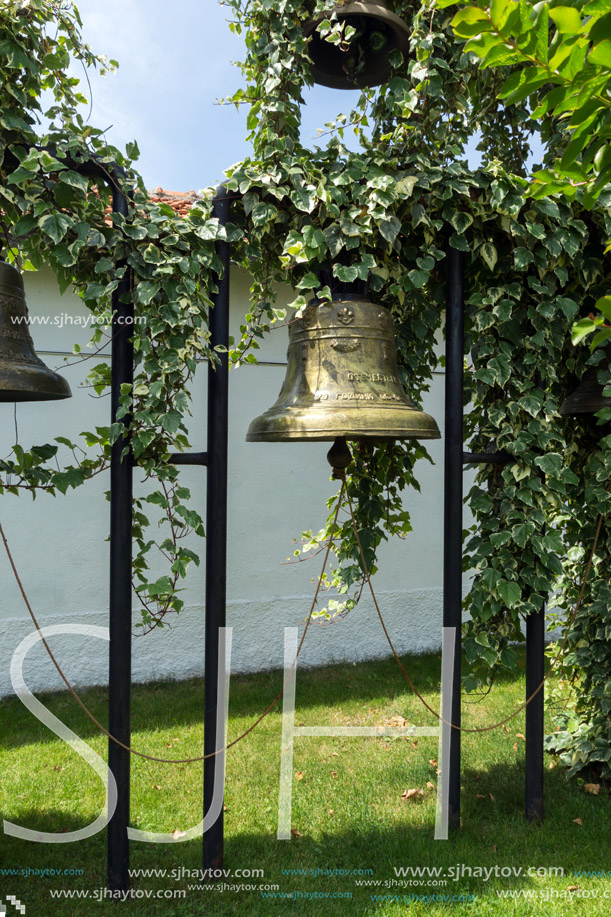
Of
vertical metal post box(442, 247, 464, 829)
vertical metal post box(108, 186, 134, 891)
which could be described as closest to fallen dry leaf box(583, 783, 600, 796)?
vertical metal post box(442, 247, 464, 829)

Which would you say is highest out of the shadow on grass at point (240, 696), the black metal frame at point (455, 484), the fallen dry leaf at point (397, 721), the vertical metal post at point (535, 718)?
the black metal frame at point (455, 484)

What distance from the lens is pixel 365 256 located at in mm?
2646

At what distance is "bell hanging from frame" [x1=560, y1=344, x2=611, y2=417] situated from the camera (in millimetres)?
3102

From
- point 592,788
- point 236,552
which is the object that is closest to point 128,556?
point 592,788

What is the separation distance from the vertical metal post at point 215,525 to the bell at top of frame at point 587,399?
1647mm

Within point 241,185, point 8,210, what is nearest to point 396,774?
point 241,185

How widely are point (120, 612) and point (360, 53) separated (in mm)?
2849

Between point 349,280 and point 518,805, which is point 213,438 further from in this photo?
point 518,805

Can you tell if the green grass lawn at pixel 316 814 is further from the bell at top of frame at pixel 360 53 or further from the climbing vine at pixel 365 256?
the bell at top of frame at pixel 360 53

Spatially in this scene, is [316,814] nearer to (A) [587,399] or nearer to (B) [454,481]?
(B) [454,481]

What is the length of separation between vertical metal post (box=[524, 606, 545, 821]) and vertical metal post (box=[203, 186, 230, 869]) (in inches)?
55.6

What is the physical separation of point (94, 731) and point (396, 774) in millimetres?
1958

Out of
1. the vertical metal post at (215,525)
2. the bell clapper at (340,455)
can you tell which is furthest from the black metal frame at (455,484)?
the vertical metal post at (215,525)

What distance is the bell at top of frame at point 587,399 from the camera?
3103mm
